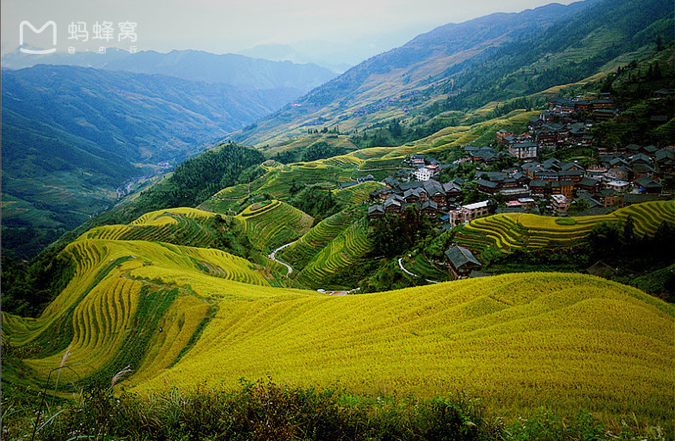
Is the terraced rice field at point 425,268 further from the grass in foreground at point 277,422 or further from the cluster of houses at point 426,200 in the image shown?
the grass in foreground at point 277,422

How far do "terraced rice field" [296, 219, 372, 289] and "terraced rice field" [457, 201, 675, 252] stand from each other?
12.1 metres

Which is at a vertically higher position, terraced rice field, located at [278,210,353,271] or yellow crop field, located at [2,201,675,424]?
yellow crop field, located at [2,201,675,424]

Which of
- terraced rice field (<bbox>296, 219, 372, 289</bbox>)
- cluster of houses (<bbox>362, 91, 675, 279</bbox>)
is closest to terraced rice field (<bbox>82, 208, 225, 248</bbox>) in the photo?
terraced rice field (<bbox>296, 219, 372, 289</bbox>)

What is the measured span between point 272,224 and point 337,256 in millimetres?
20525

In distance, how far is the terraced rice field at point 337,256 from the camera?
34.2 m

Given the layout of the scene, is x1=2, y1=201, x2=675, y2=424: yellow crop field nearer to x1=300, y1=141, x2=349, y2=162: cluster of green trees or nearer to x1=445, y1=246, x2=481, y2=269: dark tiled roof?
x1=445, y1=246, x2=481, y2=269: dark tiled roof

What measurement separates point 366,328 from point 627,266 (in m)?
16.4

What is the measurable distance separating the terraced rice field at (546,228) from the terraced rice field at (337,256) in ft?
39.9

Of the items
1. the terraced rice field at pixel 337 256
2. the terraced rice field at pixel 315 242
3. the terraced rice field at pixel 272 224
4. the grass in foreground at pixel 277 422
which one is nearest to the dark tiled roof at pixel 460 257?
the terraced rice field at pixel 337 256

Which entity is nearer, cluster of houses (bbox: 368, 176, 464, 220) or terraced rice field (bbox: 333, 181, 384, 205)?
cluster of houses (bbox: 368, 176, 464, 220)

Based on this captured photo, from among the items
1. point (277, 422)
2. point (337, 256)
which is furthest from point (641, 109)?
point (277, 422)

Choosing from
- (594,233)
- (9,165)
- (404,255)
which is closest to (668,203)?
(594,233)

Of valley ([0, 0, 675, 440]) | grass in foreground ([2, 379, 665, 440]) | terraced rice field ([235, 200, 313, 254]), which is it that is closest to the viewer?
grass in foreground ([2, 379, 665, 440])

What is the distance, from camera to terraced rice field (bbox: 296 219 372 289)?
34.2 metres
